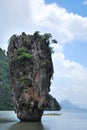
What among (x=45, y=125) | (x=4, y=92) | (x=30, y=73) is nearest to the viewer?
(x=45, y=125)

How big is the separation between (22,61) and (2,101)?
3767 inches

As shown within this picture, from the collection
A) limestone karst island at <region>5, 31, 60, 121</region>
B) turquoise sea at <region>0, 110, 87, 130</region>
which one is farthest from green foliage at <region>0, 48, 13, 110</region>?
limestone karst island at <region>5, 31, 60, 121</region>

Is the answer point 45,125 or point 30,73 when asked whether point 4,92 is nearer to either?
point 30,73

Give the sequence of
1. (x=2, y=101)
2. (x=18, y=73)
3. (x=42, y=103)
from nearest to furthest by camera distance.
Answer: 1. (x=42, y=103)
2. (x=18, y=73)
3. (x=2, y=101)

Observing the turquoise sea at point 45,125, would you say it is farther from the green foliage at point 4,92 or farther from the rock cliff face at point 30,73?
Answer: the green foliage at point 4,92

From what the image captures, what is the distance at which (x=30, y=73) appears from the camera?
50.5 metres

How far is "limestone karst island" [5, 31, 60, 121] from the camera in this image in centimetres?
4888

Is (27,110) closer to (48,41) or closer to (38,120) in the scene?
(38,120)

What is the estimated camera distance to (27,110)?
1938 inches

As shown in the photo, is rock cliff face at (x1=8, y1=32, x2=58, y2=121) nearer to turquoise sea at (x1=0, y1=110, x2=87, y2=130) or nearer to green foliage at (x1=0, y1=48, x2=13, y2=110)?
turquoise sea at (x1=0, y1=110, x2=87, y2=130)

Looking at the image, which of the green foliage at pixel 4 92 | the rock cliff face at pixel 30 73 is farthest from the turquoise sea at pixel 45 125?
the green foliage at pixel 4 92

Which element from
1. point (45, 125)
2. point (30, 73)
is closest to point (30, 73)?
point (30, 73)

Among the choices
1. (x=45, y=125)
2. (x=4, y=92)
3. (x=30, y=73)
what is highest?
(x=4, y=92)

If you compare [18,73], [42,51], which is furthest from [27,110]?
[42,51]
